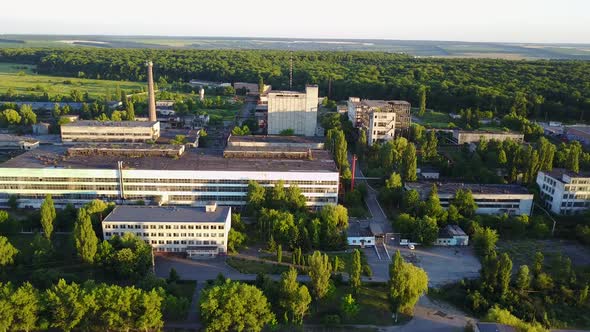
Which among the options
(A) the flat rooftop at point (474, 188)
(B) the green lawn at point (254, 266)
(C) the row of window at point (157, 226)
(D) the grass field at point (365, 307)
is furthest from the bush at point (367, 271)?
(A) the flat rooftop at point (474, 188)

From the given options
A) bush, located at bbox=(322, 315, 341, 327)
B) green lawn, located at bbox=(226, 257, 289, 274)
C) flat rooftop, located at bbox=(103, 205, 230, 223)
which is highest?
flat rooftop, located at bbox=(103, 205, 230, 223)

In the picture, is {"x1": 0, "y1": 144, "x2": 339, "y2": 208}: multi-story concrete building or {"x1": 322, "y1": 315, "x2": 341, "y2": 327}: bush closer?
{"x1": 322, "y1": 315, "x2": 341, "y2": 327}: bush

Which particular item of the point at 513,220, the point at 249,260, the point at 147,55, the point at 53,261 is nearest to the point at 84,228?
the point at 53,261

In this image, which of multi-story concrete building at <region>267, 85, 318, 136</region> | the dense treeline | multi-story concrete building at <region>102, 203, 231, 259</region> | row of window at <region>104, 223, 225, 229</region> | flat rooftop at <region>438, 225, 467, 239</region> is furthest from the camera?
the dense treeline

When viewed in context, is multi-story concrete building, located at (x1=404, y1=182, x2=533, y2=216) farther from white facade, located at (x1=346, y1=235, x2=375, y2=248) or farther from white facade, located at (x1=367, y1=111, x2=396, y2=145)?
white facade, located at (x1=367, y1=111, x2=396, y2=145)

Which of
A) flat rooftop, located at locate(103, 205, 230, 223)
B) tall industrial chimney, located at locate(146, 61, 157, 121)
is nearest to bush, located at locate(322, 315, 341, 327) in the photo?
flat rooftop, located at locate(103, 205, 230, 223)

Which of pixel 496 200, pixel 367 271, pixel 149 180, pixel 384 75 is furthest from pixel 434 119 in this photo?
pixel 149 180
